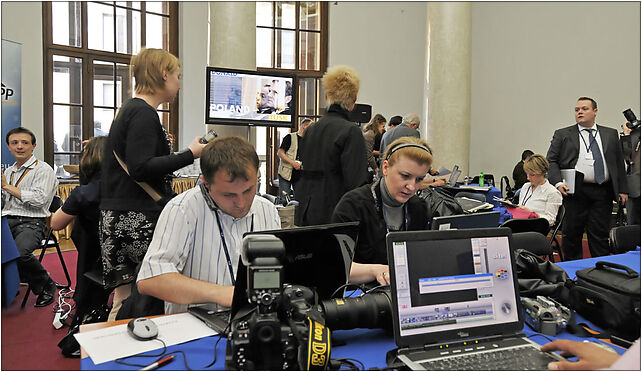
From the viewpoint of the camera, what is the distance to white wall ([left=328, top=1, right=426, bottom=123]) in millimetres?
9719

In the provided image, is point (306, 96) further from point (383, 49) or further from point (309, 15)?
point (383, 49)

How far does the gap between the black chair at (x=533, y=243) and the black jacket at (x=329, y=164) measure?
98cm

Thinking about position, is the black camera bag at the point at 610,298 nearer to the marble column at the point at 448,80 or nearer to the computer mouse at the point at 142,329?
the computer mouse at the point at 142,329

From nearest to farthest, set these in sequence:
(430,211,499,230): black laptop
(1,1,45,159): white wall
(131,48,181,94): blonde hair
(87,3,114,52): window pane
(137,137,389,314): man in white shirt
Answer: (137,137,389,314): man in white shirt, (430,211,499,230): black laptop, (131,48,181,94): blonde hair, (1,1,45,159): white wall, (87,3,114,52): window pane

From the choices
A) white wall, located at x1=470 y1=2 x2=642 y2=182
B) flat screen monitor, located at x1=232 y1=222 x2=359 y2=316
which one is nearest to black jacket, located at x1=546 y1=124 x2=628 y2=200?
flat screen monitor, located at x1=232 y1=222 x2=359 y2=316

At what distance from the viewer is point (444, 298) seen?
1420 millimetres

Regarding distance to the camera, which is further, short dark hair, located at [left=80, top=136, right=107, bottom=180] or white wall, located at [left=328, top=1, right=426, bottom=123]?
white wall, located at [left=328, top=1, right=426, bottom=123]

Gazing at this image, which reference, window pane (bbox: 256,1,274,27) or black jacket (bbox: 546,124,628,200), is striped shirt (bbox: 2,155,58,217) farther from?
window pane (bbox: 256,1,274,27)

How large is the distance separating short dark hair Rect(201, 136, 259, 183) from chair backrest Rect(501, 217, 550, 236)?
192 cm

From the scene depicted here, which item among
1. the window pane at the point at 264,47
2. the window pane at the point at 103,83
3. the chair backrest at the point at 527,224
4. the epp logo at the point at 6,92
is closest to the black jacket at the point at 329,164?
the chair backrest at the point at 527,224

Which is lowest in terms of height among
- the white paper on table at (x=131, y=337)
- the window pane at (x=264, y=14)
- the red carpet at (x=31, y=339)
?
the red carpet at (x=31, y=339)

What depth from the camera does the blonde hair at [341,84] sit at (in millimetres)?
3209

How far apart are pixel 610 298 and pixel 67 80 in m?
7.64

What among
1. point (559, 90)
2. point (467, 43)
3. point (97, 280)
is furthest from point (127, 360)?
point (559, 90)
